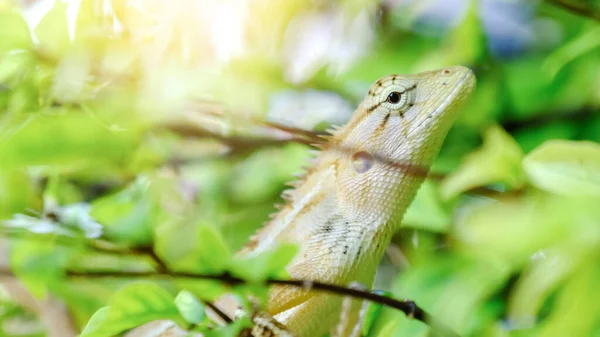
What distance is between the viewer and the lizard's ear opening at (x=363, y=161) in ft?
2.17

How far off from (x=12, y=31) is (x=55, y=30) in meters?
0.04

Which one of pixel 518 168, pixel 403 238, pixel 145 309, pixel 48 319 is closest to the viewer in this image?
pixel 145 309

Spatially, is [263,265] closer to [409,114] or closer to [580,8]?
[409,114]

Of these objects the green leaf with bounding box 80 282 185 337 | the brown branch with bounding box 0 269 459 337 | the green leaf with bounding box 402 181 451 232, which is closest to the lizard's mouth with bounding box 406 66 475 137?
the green leaf with bounding box 402 181 451 232

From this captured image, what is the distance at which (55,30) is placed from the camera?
595mm

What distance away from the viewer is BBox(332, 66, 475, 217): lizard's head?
612 millimetres

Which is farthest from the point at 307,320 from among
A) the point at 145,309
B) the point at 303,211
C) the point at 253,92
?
the point at 253,92

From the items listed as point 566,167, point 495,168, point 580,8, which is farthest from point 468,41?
point 566,167

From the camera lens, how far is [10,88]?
640 millimetres

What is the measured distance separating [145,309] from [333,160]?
0.30 m

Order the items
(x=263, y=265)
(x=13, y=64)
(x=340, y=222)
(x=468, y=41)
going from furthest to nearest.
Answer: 1. (x=468, y=41)
2. (x=340, y=222)
3. (x=13, y=64)
4. (x=263, y=265)

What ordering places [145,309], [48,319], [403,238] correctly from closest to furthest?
[145,309], [403,238], [48,319]

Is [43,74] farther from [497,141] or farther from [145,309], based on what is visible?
[497,141]

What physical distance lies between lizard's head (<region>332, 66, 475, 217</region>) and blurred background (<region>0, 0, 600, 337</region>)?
58mm
